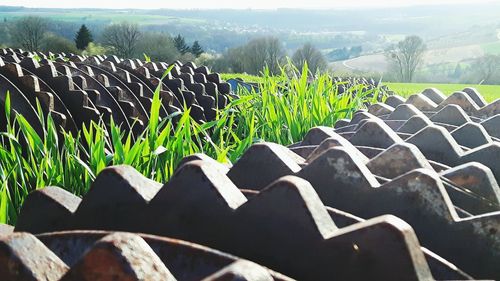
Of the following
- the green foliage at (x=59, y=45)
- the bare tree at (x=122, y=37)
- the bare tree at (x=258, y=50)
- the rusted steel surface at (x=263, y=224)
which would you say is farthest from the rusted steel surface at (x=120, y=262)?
the bare tree at (x=122, y=37)

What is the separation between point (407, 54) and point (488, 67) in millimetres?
7726

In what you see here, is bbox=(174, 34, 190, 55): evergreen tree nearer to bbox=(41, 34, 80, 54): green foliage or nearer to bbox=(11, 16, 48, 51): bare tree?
bbox=(41, 34, 80, 54): green foliage

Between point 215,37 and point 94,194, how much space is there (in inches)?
3414

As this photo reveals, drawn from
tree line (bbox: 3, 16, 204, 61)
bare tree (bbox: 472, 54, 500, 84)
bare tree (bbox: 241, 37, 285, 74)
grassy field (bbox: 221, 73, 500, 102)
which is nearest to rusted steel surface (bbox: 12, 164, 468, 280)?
grassy field (bbox: 221, 73, 500, 102)

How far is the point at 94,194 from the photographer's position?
129cm

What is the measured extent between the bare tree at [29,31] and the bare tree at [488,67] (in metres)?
34.9

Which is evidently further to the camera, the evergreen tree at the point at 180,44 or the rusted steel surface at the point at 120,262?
the evergreen tree at the point at 180,44

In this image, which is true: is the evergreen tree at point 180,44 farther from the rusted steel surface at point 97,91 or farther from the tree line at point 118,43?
the rusted steel surface at point 97,91

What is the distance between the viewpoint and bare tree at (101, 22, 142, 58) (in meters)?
42.0

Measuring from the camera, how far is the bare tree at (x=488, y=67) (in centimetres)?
5381

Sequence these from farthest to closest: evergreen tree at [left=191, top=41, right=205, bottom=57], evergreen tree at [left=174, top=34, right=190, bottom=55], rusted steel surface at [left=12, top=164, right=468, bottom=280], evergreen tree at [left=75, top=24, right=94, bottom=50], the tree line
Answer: evergreen tree at [left=191, top=41, right=205, bottom=57]
evergreen tree at [left=174, top=34, right=190, bottom=55]
evergreen tree at [left=75, top=24, right=94, bottom=50]
the tree line
rusted steel surface at [left=12, top=164, right=468, bottom=280]

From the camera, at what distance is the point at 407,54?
2426 inches

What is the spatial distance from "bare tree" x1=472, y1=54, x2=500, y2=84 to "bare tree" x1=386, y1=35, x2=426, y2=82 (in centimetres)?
514

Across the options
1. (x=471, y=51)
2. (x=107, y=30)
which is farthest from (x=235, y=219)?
(x=471, y=51)
